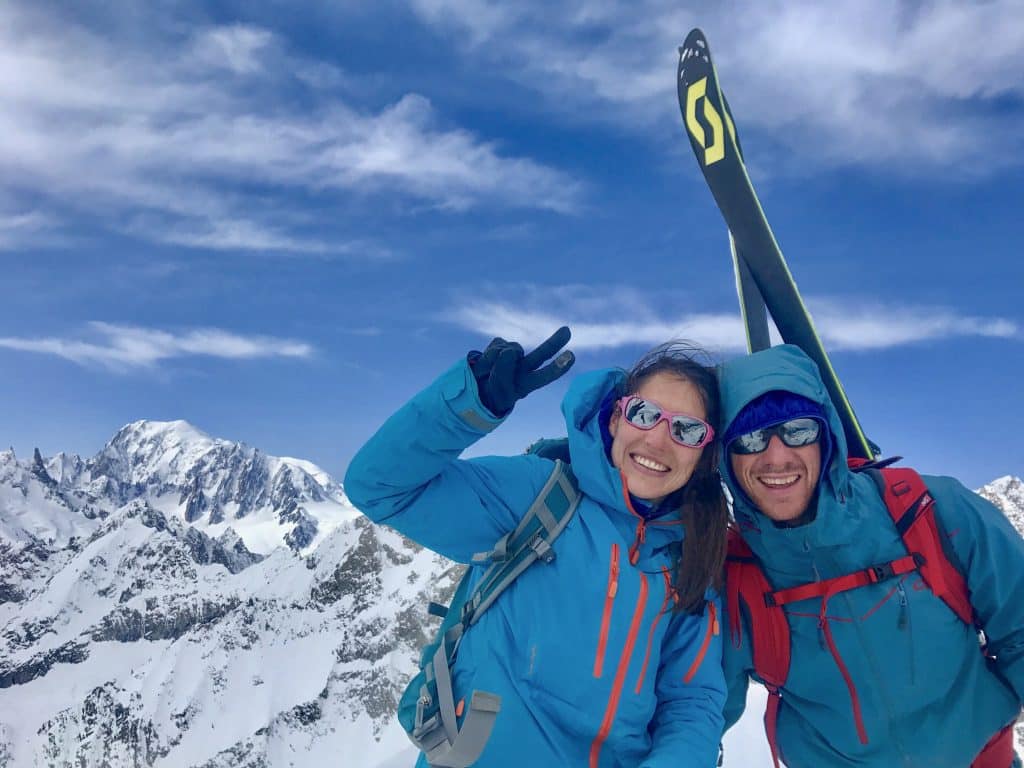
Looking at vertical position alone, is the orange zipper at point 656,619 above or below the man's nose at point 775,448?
below

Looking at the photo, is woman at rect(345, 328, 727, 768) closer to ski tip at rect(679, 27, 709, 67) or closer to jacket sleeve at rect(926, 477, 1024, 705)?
jacket sleeve at rect(926, 477, 1024, 705)

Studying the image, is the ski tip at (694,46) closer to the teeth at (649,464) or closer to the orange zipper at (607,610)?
the teeth at (649,464)

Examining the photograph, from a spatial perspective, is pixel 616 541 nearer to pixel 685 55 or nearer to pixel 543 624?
pixel 543 624

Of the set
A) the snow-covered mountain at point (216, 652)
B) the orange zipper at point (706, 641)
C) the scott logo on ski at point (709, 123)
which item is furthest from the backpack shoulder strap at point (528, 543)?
the snow-covered mountain at point (216, 652)

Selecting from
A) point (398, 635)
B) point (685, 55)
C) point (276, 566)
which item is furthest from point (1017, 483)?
point (276, 566)

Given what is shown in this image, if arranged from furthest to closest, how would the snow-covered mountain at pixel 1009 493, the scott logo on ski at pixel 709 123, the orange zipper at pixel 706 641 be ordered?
the snow-covered mountain at pixel 1009 493 < the scott logo on ski at pixel 709 123 < the orange zipper at pixel 706 641

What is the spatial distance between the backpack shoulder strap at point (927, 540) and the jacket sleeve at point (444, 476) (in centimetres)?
220

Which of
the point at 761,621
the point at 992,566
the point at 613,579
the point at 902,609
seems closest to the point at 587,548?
the point at 613,579

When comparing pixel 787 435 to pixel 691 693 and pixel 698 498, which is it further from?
pixel 691 693

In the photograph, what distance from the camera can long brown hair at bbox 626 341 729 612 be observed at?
11.9 ft

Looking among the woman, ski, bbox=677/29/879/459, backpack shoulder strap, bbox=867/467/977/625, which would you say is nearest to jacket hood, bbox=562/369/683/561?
the woman

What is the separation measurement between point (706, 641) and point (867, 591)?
1.17m

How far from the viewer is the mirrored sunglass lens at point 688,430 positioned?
377 cm

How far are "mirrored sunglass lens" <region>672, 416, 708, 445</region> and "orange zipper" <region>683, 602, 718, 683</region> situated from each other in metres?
0.96
